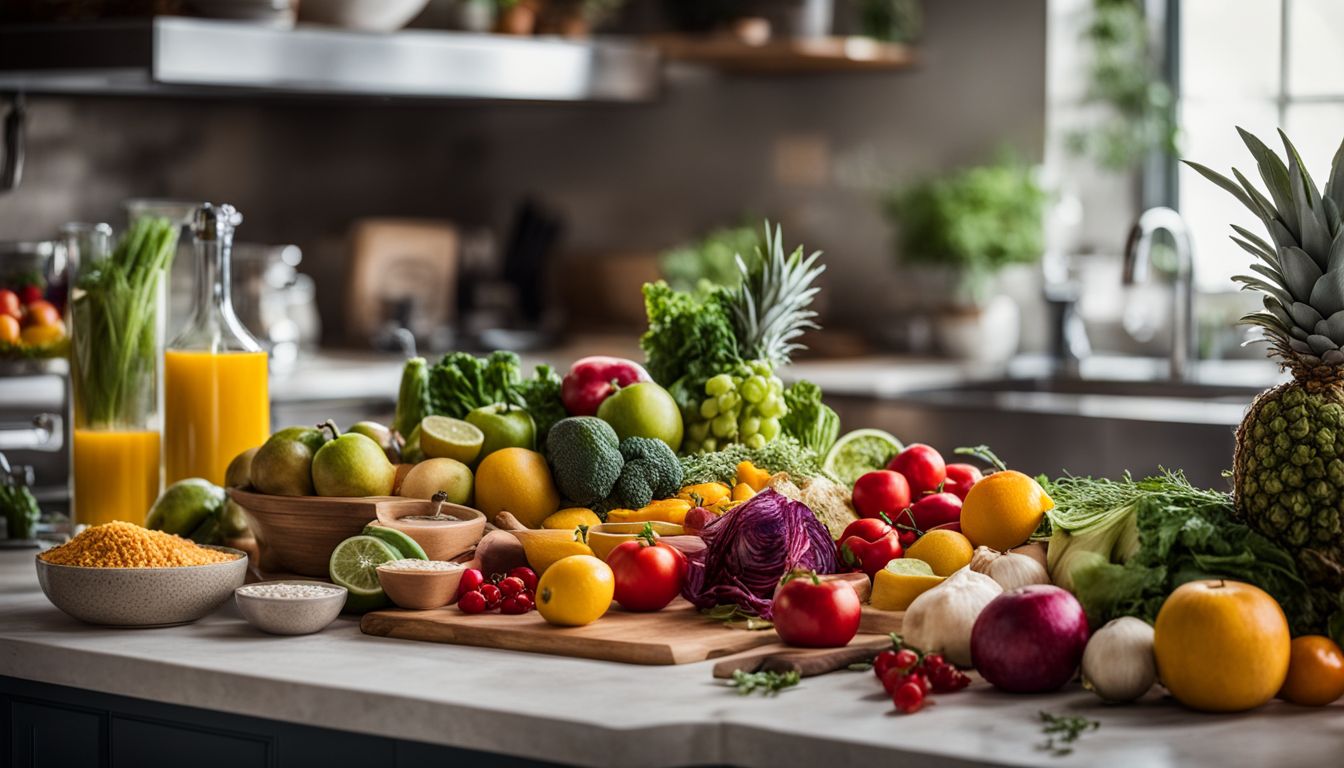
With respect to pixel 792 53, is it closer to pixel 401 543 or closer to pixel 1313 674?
pixel 401 543

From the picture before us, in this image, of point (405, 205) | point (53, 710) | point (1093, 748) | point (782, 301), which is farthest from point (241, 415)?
point (405, 205)

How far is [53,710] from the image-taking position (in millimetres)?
1898

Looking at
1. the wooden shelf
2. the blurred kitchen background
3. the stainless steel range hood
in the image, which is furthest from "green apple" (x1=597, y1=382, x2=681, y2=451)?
the wooden shelf

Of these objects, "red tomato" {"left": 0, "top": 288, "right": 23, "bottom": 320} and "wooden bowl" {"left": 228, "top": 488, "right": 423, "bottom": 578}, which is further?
"red tomato" {"left": 0, "top": 288, "right": 23, "bottom": 320}

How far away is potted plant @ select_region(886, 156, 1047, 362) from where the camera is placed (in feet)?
16.2

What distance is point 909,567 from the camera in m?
1.98

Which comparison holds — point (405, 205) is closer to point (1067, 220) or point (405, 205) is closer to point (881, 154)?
point (881, 154)

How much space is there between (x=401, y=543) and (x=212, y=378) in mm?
572

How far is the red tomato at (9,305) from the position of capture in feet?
8.65

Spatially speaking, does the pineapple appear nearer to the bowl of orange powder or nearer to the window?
the bowl of orange powder

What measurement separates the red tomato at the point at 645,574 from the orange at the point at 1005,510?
38cm

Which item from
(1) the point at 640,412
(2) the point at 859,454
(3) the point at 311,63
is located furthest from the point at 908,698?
(3) the point at 311,63

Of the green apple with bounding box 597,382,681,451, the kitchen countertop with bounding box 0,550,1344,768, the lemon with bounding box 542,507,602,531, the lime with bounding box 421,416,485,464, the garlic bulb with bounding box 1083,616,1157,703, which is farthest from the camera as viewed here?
the green apple with bounding box 597,382,681,451

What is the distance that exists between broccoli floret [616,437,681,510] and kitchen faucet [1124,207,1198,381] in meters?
2.40
